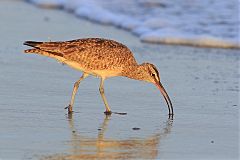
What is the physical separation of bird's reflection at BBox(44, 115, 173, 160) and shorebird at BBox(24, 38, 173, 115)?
1.44m

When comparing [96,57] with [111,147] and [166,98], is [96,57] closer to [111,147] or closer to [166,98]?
[166,98]

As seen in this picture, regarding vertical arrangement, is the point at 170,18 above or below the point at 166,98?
above

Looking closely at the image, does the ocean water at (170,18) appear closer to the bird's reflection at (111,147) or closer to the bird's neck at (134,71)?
the bird's neck at (134,71)

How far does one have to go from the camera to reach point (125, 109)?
9.39 m

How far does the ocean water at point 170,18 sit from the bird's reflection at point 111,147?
239 inches

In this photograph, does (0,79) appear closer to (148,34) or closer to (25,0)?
(148,34)

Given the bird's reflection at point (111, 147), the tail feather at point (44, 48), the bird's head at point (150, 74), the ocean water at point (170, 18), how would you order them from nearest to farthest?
1. the bird's reflection at point (111, 147)
2. the tail feather at point (44, 48)
3. the bird's head at point (150, 74)
4. the ocean water at point (170, 18)

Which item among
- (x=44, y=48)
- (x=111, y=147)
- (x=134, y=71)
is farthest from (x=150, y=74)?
(x=111, y=147)

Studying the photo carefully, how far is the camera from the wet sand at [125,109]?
762 cm

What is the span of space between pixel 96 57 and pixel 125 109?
2.37 feet

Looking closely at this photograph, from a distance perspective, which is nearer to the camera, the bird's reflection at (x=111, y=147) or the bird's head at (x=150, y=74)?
the bird's reflection at (x=111, y=147)

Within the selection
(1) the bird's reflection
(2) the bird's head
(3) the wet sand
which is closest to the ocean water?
(3) the wet sand

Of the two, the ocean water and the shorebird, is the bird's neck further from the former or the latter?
the ocean water

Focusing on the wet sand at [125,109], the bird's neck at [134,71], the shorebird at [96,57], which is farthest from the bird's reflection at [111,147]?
the bird's neck at [134,71]
